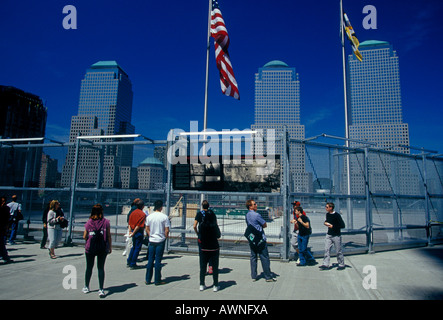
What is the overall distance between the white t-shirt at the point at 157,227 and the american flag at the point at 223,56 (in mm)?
7620

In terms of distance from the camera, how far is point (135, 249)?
7.23 meters

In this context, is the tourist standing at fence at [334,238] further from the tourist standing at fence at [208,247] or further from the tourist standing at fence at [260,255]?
the tourist standing at fence at [208,247]

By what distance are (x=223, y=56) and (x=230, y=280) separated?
9947 millimetres

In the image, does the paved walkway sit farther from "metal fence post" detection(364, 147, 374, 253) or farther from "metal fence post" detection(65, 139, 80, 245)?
"metal fence post" detection(65, 139, 80, 245)

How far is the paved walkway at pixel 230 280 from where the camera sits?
16.8 ft

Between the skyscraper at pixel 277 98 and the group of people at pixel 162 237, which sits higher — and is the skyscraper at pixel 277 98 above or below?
above

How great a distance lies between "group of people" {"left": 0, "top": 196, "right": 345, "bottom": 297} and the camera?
503 cm

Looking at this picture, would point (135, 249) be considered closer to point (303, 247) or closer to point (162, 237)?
point (162, 237)

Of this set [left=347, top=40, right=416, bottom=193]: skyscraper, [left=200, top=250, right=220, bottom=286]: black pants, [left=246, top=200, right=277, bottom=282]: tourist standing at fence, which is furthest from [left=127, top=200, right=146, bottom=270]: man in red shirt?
[left=347, top=40, right=416, bottom=193]: skyscraper

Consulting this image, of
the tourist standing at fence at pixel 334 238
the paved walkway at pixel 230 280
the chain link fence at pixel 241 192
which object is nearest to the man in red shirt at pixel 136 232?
the paved walkway at pixel 230 280

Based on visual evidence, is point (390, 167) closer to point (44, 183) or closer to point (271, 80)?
point (44, 183)

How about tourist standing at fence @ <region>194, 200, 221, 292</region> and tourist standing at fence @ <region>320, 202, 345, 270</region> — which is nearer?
tourist standing at fence @ <region>194, 200, 221, 292</region>

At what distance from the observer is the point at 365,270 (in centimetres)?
712

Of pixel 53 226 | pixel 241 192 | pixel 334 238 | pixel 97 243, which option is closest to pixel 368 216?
pixel 334 238
